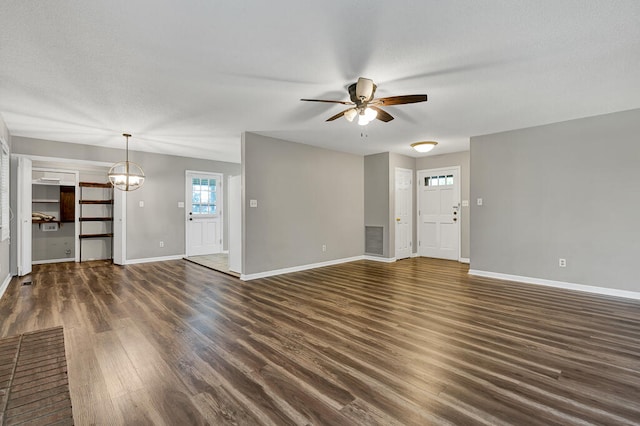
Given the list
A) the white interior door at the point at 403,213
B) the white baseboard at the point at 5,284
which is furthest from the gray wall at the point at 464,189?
the white baseboard at the point at 5,284

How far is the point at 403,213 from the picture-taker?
7.20 meters

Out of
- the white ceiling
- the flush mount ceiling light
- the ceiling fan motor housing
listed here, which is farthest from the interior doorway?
the flush mount ceiling light

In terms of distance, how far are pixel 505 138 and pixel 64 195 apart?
9.51m

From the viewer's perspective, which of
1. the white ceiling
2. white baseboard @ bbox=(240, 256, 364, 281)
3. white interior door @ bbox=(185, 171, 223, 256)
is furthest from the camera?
white interior door @ bbox=(185, 171, 223, 256)

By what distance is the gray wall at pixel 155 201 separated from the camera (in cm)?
636

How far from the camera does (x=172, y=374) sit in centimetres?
214

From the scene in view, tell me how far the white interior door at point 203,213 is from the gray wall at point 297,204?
3.07m

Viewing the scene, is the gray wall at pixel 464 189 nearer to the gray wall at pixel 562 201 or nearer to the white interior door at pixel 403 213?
the white interior door at pixel 403 213

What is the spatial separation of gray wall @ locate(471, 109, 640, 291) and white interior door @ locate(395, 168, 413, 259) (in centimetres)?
186

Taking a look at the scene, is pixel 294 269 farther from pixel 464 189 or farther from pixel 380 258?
pixel 464 189

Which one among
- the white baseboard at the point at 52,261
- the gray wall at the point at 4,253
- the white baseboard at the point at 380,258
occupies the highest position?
the gray wall at the point at 4,253

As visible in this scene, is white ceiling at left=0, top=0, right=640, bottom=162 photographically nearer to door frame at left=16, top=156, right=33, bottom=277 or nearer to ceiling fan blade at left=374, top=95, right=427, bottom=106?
ceiling fan blade at left=374, top=95, right=427, bottom=106

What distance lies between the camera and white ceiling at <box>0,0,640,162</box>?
200 centimetres

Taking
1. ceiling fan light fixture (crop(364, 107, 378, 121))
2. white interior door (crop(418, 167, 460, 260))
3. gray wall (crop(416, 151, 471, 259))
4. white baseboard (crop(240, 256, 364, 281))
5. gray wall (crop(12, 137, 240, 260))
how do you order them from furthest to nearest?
white interior door (crop(418, 167, 460, 260))
gray wall (crop(416, 151, 471, 259))
gray wall (crop(12, 137, 240, 260))
white baseboard (crop(240, 256, 364, 281))
ceiling fan light fixture (crop(364, 107, 378, 121))
